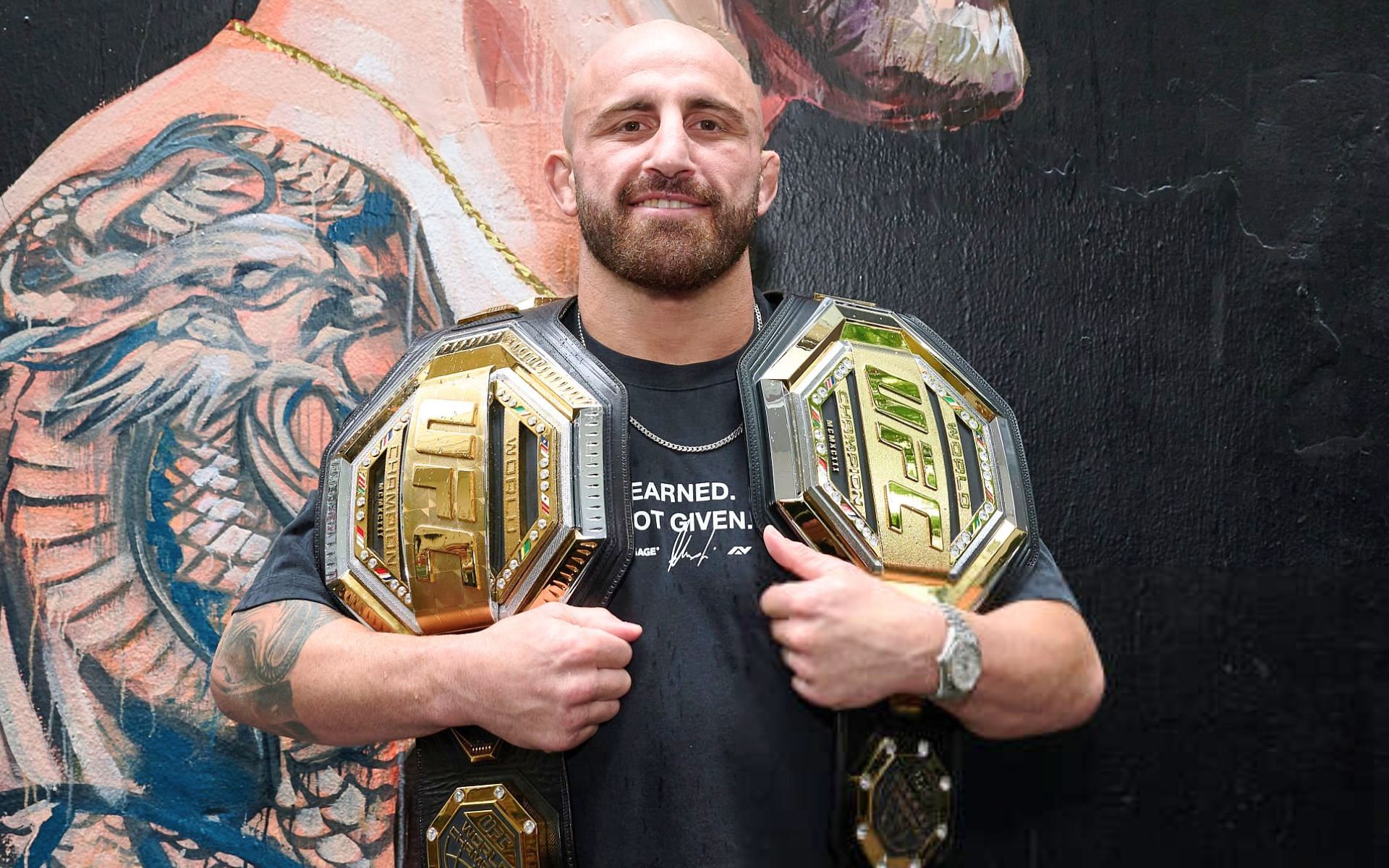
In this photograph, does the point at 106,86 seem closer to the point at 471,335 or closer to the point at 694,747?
the point at 471,335

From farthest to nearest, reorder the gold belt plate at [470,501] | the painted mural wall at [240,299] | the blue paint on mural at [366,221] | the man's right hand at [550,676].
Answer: the blue paint on mural at [366,221]
the painted mural wall at [240,299]
the gold belt plate at [470,501]
the man's right hand at [550,676]

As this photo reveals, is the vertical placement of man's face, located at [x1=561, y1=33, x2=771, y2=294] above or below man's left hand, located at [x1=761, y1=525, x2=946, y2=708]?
above

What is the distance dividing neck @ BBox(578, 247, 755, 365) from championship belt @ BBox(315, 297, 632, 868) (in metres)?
0.12

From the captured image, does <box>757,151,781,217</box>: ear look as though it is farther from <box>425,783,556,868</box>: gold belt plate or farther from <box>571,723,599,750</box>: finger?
<box>425,783,556,868</box>: gold belt plate

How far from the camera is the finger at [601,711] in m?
1.43

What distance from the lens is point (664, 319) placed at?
1.72m

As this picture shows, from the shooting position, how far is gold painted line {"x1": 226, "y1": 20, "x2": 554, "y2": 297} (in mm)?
2150

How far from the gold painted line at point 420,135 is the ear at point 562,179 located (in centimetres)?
38

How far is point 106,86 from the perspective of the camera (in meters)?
2.12

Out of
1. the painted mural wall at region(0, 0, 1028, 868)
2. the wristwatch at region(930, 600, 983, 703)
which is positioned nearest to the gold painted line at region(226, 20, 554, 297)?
the painted mural wall at region(0, 0, 1028, 868)

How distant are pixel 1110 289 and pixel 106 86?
1.93 metres

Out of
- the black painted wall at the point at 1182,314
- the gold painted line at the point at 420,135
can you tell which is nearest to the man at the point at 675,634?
the gold painted line at the point at 420,135

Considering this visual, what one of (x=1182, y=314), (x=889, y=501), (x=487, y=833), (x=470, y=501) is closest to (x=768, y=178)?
(x=889, y=501)

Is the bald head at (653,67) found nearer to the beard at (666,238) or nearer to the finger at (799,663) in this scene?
the beard at (666,238)
